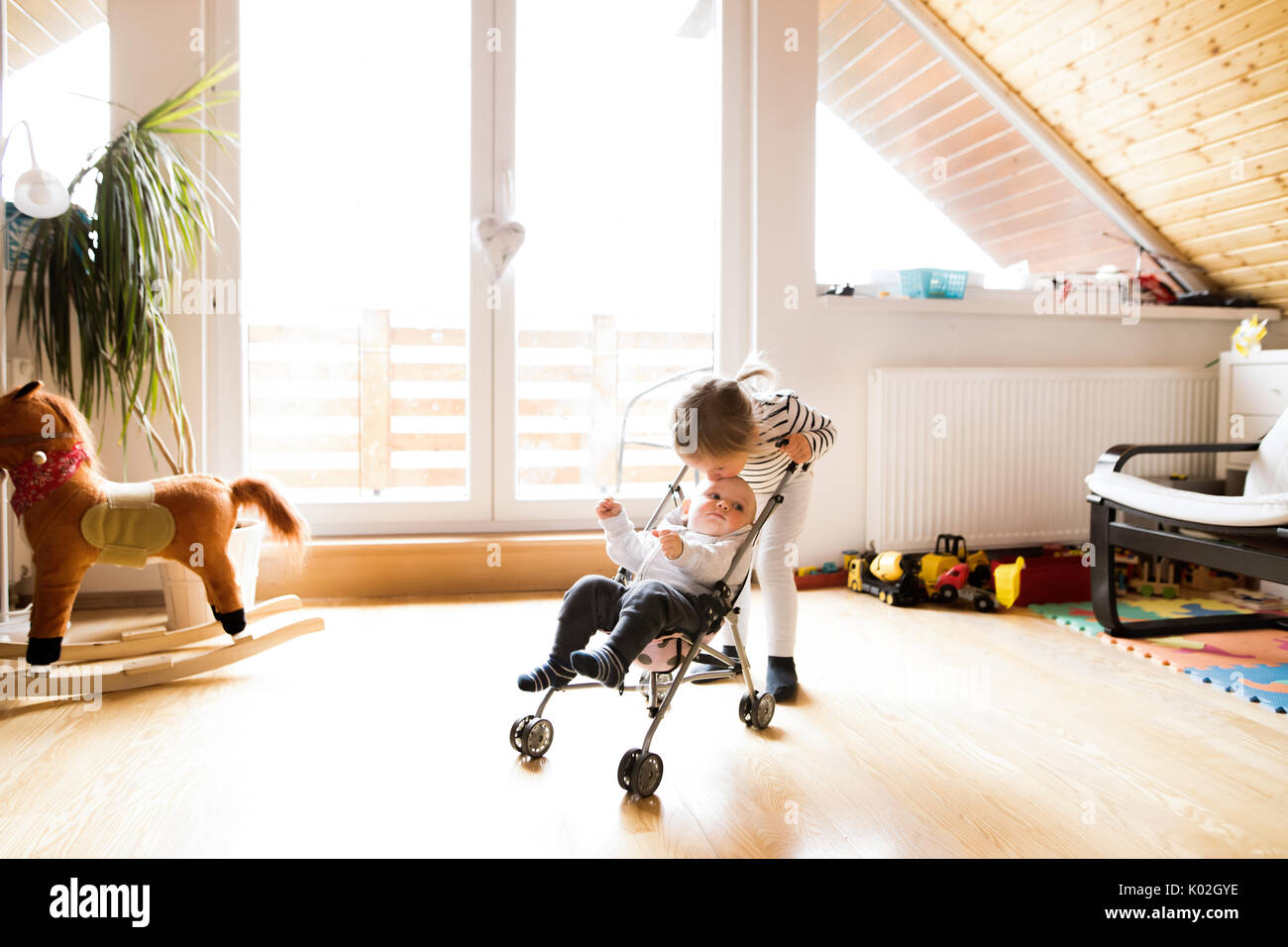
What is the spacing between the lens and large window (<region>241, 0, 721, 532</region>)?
3.18 meters

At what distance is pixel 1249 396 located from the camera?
11.7 ft

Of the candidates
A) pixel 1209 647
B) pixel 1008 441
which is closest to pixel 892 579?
pixel 1008 441

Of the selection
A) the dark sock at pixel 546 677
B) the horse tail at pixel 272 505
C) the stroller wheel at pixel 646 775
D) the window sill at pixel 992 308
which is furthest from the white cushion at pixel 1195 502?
the horse tail at pixel 272 505

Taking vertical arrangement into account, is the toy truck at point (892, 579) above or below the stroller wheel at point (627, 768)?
above

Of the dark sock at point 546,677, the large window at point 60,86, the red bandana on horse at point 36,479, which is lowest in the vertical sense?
the dark sock at point 546,677

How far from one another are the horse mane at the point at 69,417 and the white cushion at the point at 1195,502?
2.77 meters

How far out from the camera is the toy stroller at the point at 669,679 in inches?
64.5

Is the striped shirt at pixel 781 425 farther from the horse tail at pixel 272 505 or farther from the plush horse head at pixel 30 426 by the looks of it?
the plush horse head at pixel 30 426

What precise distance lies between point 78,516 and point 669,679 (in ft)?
4.46

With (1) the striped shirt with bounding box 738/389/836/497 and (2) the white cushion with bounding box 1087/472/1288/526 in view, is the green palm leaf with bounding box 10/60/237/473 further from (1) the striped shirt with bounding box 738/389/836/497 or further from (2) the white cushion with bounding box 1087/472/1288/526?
(2) the white cushion with bounding box 1087/472/1288/526

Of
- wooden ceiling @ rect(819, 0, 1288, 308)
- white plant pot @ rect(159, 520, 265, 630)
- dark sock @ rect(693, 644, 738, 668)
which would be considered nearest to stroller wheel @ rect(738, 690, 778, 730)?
dark sock @ rect(693, 644, 738, 668)

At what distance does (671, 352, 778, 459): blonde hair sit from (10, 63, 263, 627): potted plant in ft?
4.59
